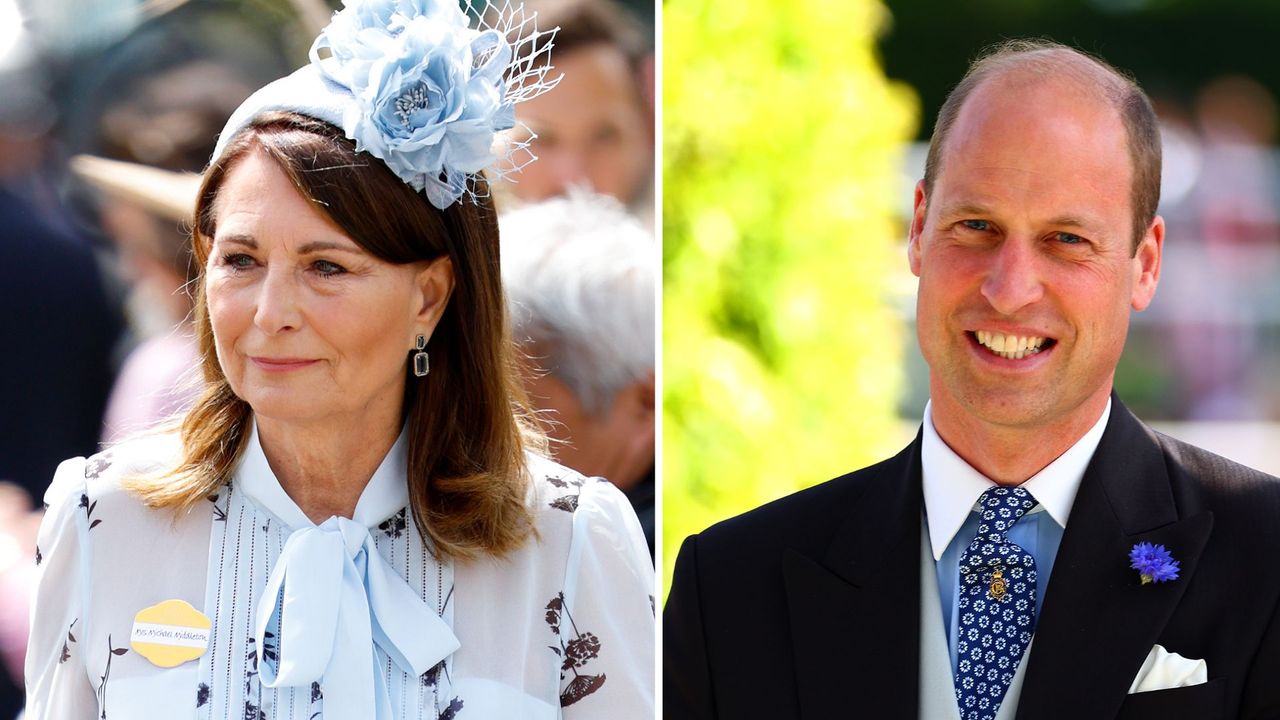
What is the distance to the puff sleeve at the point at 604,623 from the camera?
2.63m

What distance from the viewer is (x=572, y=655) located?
263 cm

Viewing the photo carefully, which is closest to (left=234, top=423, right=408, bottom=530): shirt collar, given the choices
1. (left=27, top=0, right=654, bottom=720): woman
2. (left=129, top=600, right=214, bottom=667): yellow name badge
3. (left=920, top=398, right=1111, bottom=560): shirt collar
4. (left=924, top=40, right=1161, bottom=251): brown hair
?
(left=27, top=0, right=654, bottom=720): woman

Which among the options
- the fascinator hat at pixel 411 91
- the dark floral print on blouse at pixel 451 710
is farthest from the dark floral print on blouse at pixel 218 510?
the fascinator hat at pixel 411 91

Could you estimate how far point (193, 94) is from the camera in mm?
2850

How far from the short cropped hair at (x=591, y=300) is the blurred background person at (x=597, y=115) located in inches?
1.6

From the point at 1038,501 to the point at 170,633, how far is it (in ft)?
4.89

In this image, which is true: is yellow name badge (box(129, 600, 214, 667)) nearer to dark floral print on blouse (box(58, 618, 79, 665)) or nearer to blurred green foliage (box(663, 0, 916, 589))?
dark floral print on blouse (box(58, 618, 79, 665))

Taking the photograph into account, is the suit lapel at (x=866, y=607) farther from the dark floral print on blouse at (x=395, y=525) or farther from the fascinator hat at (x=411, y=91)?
the fascinator hat at (x=411, y=91)

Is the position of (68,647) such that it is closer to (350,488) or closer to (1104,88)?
(350,488)

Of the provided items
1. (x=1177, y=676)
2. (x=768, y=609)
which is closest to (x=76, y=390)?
(x=768, y=609)

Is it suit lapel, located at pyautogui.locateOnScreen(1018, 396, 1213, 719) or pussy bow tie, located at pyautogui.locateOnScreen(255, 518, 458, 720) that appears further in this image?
pussy bow tie, located at pyautogui.locateOnScreen(255, 518, 458, 720)

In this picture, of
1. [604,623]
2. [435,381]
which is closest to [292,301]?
[435,381]

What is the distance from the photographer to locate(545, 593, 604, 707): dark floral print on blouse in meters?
2.62

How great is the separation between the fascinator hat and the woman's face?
144 millimetres
